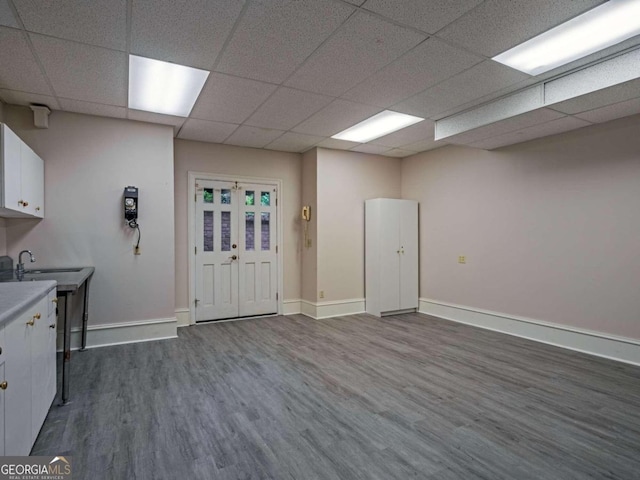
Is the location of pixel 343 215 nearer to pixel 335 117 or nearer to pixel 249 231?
pixel 249 231

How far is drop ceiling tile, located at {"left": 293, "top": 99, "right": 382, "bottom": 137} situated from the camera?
3.87m

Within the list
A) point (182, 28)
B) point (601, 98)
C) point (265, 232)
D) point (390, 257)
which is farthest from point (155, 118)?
point (601, 98)

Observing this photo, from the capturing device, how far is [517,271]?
4.64 meters

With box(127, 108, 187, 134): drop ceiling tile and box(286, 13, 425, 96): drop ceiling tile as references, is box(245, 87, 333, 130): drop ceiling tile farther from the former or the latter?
box(127, 108, 187, 134): drop ceiling tile

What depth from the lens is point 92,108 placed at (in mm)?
3908

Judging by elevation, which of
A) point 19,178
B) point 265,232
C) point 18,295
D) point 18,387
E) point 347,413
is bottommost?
point 347,413

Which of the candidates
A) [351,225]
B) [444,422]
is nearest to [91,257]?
[351,225]

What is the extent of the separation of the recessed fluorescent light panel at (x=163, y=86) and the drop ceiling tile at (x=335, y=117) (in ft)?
4.38

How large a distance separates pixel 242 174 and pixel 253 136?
76 centimetres

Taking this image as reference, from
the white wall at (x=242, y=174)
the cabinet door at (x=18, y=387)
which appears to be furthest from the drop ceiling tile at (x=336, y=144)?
the cabinet door at (x=18, y=387)

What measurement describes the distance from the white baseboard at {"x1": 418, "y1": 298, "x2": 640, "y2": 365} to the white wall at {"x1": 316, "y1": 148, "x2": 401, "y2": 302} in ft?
4.88

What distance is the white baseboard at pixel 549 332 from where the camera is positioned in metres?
3.64

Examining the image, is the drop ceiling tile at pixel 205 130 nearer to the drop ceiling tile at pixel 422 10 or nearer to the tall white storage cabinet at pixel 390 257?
the tall white storage cabinet at pixel 390 257

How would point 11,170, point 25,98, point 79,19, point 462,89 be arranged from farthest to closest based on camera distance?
point 25,98 < point 462,89 < point 11,170 < point 79,19
